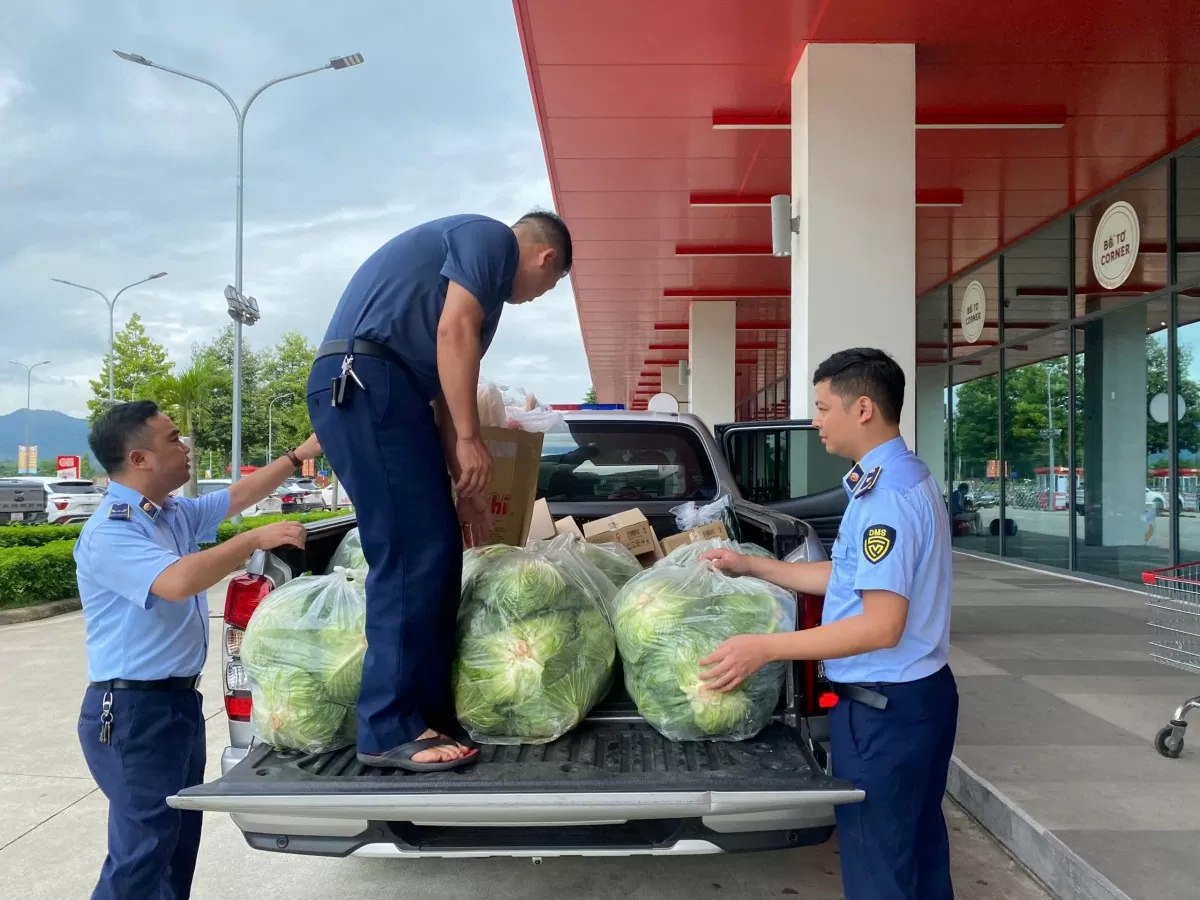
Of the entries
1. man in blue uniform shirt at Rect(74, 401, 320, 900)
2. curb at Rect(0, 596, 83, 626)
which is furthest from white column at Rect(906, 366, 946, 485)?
man in blue uniform shirt at Rect(74, 401, 320, 900)

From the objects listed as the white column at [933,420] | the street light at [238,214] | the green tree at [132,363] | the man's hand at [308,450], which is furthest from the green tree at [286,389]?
the man's hand at [308,450]

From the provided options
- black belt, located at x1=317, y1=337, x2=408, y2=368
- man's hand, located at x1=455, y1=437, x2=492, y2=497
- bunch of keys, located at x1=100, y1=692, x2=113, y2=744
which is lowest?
bunch of keys, located at x1=100, y1=692, x2=113, y2=744

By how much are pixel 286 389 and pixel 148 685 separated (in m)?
63.1

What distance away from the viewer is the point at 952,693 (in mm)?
2365

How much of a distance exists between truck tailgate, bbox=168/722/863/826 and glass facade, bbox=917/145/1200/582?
8789 millimetres

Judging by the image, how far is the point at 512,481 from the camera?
11.7ft

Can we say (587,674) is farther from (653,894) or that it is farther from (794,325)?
(794,325)

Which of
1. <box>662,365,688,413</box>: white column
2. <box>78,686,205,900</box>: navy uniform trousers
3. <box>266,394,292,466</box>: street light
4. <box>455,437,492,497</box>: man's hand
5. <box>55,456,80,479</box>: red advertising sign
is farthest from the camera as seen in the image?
<box>266,394,292,466</box>: street light

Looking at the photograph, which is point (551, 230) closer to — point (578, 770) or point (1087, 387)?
point (578, 770)

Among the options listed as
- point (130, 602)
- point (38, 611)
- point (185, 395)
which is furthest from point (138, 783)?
point (185, 395)

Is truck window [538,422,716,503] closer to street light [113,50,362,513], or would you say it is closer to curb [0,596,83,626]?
curb [0,596,83,626]

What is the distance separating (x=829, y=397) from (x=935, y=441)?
14461mm

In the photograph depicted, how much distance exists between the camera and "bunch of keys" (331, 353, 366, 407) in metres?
2.58

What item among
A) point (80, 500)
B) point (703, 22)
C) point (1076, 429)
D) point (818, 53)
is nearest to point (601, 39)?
point (703, 22)
